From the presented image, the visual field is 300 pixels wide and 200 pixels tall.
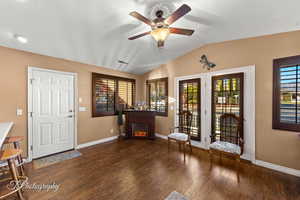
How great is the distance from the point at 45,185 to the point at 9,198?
0.39m

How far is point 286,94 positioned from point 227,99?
98cm

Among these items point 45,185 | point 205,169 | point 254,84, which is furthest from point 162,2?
point 45,185

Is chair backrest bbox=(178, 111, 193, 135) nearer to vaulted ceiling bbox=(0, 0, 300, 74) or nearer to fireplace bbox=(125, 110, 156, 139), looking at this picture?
fireplace bbox=(125, 110, 156, 139)

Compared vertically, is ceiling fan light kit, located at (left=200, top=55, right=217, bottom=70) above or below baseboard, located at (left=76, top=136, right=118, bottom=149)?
above

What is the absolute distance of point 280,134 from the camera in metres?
2.43

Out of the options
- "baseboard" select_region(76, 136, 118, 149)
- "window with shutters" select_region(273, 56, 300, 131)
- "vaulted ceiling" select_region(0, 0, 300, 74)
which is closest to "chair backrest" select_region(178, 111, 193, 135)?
"window with shutters" select_region(273, 56, 300, 131)

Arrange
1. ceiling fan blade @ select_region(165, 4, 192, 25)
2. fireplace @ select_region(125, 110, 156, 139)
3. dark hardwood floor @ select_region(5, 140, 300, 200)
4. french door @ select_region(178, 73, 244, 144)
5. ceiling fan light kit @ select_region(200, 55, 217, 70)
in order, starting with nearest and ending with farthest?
ceiling fan blade @ select_region(165, 4, 192, 25), dark hardwood floor @ select_region(5, 140, 300, 200), french door @ select_region(178, 73, 244, 144), ceiling fan light kit @ select_region(200, 55, 217, 70), fireplace @ select_region(125, 110, 156, 139)

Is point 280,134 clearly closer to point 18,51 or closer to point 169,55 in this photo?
point 169,55

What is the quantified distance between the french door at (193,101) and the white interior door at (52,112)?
3.21m

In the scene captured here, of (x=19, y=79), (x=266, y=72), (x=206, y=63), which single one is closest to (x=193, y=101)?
(x=206, y=63)

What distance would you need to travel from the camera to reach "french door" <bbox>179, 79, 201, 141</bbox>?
360 cm

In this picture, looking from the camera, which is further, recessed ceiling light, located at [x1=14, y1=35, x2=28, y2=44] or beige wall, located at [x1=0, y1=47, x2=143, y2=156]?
beige wall, located at [x1=0, y1=47, x2=143, y2=156]

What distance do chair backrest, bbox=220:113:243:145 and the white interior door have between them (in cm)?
392

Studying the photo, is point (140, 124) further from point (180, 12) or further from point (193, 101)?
point (180, 12)
